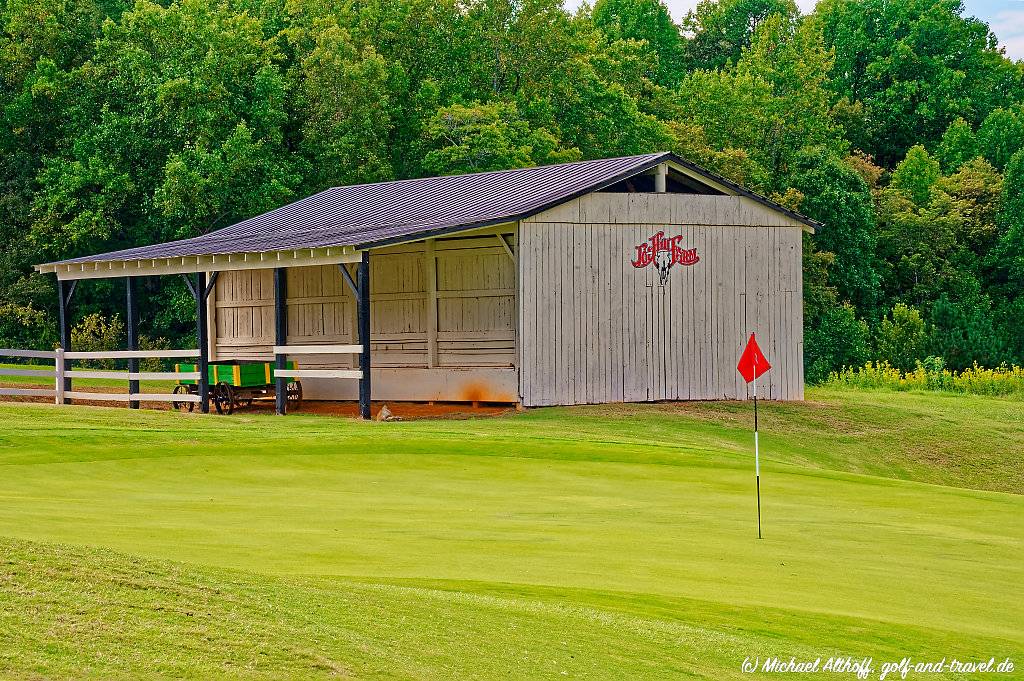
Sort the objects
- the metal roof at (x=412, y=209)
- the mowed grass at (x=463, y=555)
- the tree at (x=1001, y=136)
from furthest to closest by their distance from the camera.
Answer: the tree at (x=1001, y=136), the metal roof at (x=412, y=209), the mowed grass at (x=463, y=555)

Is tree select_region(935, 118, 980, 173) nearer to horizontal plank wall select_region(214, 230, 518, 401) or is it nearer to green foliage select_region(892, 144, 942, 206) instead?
green foliage select_region(892, 144, 942, 206)

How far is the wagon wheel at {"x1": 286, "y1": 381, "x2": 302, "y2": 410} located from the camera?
31266mm

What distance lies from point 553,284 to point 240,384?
6.62 meters

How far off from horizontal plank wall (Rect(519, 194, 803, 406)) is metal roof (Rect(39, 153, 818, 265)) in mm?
634

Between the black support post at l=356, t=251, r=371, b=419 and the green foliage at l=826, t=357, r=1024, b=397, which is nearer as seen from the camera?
the black support post at l=356, t=251, r=371, b=419

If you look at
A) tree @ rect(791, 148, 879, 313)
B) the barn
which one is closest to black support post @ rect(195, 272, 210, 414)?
the barn

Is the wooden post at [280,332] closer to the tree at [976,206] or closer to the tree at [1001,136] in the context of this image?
the tree at [976,206]

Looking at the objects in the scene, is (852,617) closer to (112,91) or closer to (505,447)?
(505,447)

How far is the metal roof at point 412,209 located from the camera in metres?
28.1

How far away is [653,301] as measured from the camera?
29734 millimetres

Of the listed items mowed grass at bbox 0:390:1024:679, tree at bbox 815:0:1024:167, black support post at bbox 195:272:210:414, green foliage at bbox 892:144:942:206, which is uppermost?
tree at bbox 815:0:1024:167

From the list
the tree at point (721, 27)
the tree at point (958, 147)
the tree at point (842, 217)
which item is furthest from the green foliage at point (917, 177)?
the tree at point (721, 27)

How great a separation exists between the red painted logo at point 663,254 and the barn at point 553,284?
3 centimetres

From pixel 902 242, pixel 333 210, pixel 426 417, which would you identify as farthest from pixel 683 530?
pixel 902 242
